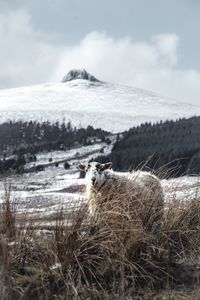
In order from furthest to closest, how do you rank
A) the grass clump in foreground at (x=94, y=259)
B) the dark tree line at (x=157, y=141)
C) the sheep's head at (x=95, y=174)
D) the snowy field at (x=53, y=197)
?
the dark tree line at (x=157, y=141) < the sheep's head at (x=95, y=174) < the snowy field at (x=53, y=197) < the grass clump in foreground at (x=94, y=259)

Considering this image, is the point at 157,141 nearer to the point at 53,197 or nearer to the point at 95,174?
the point at 95,174

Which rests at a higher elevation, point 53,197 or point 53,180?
point 53,197

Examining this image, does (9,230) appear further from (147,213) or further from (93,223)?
(147,213)

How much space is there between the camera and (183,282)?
7.31 meters

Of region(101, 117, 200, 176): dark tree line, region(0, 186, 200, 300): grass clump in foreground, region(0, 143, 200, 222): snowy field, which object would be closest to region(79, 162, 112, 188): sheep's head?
region(0, 143, 200, 222): snowy field

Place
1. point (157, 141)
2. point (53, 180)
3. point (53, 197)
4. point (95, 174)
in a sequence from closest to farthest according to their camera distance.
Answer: point (53, 197), point (95, 174), point (53, 180), point (157, 141)

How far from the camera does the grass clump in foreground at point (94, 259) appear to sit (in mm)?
6605

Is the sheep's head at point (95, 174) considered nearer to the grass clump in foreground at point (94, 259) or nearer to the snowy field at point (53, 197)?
the snowy field at point (53, 197)

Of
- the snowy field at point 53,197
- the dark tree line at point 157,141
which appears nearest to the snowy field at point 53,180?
the snowy field at point 53,197

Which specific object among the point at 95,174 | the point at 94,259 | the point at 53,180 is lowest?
the point at 53,180

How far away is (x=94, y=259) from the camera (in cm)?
723

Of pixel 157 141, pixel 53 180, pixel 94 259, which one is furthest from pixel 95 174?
pixel 157 141

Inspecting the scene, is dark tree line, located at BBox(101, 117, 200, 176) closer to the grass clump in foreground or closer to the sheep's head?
the sheep's head

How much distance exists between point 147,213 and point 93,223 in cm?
116
